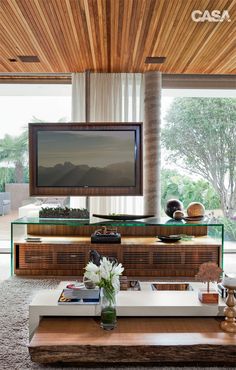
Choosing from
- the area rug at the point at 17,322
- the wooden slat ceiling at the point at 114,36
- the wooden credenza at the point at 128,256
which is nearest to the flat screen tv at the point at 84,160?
the wooden credenza at the point at 128,256

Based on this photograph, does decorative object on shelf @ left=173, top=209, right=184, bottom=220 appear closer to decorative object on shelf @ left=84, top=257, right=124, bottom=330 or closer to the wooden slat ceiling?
the wooden slat ceiling

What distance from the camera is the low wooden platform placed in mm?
2246

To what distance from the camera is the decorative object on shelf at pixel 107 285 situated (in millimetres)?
2385

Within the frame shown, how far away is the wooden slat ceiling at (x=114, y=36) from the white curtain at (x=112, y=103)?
7.5 inches

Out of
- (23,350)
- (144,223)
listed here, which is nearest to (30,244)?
(144,223)

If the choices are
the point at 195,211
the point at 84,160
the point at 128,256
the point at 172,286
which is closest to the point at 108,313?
the point at 172,286

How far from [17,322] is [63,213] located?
6.07 feet

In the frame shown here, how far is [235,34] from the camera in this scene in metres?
4.43

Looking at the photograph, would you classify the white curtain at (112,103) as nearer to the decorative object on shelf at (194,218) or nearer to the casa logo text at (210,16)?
the decorative object on shelf at (194,218)

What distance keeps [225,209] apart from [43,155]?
3128 mm

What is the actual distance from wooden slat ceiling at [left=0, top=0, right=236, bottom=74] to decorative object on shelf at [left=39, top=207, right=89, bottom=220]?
1952mm

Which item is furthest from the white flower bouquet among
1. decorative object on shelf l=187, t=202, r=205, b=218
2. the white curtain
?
the white curtain

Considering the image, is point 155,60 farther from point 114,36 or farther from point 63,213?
point 63,213

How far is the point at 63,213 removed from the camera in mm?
4867
